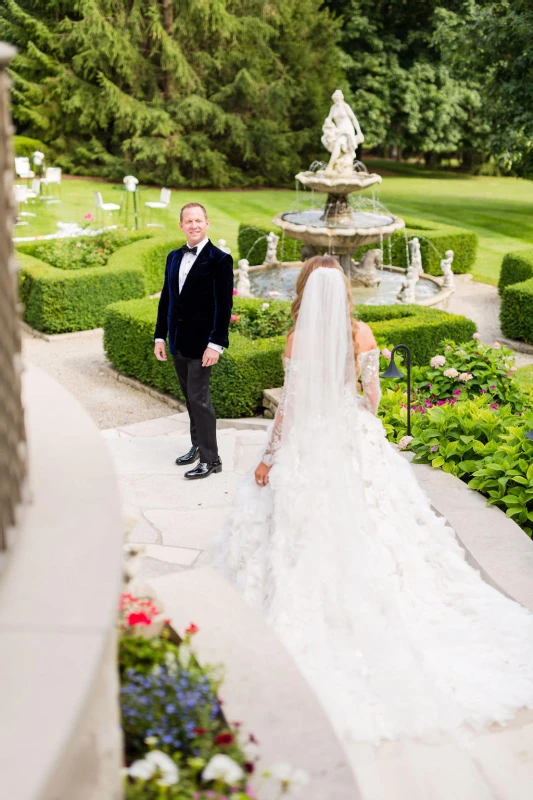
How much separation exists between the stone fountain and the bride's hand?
9.24m

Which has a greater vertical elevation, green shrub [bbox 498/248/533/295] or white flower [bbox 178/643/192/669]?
white flower [bbox 178/643/192/669]

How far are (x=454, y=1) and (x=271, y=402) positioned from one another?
31517mm

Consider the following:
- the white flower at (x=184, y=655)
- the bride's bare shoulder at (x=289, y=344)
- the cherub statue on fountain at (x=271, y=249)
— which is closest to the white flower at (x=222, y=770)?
the white flower at (x=184, y=655)

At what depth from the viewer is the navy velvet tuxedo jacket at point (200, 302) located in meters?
6.50

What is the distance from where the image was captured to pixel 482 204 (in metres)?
29.4

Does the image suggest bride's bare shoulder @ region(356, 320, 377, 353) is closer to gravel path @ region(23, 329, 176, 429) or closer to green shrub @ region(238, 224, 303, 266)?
gravel path @ region(23, 329, 176, 429)

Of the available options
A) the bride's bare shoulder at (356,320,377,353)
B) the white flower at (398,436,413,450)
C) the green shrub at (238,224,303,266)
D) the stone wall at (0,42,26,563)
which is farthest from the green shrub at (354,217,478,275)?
the stone wall at (0,42,26,563)

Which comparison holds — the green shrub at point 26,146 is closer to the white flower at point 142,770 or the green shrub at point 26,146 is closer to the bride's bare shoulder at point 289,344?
the bride's bare shoulder at point 289,344

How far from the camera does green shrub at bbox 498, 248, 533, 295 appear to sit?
556 inches

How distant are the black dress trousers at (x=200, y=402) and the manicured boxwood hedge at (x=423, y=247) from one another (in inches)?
432

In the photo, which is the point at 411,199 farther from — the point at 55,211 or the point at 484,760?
the point at 484,760

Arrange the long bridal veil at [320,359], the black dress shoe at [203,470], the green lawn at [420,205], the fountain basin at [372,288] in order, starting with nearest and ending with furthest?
the long bridal veil at [320,359]
the black dress shoe at [203,470]
the fountain basin at [372,288]
the green lawn at [420,205]

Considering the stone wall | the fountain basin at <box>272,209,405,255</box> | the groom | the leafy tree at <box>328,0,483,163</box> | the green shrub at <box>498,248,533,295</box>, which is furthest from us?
the leafy tree at <box>328,0,483,163</box>

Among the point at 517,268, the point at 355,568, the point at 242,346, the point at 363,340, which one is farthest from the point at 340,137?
the point at 355,568
